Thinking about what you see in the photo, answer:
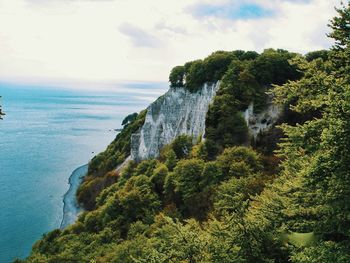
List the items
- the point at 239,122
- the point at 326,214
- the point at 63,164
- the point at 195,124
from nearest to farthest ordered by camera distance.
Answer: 1. the point at 326,214
2. the point at 239,122
3. the point at 195,124
4. the point at 63,164

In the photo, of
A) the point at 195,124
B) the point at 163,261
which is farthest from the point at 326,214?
the point at 195,124

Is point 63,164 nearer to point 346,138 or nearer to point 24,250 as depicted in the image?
point 24,250

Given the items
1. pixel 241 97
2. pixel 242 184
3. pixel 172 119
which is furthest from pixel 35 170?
pixel 242 184

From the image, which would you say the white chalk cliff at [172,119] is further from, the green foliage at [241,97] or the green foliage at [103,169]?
the green foliage at [103,169]

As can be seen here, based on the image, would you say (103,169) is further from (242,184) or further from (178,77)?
(242,184)

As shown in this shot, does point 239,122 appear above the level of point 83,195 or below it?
above

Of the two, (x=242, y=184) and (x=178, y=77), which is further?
(x=178, y=77)
